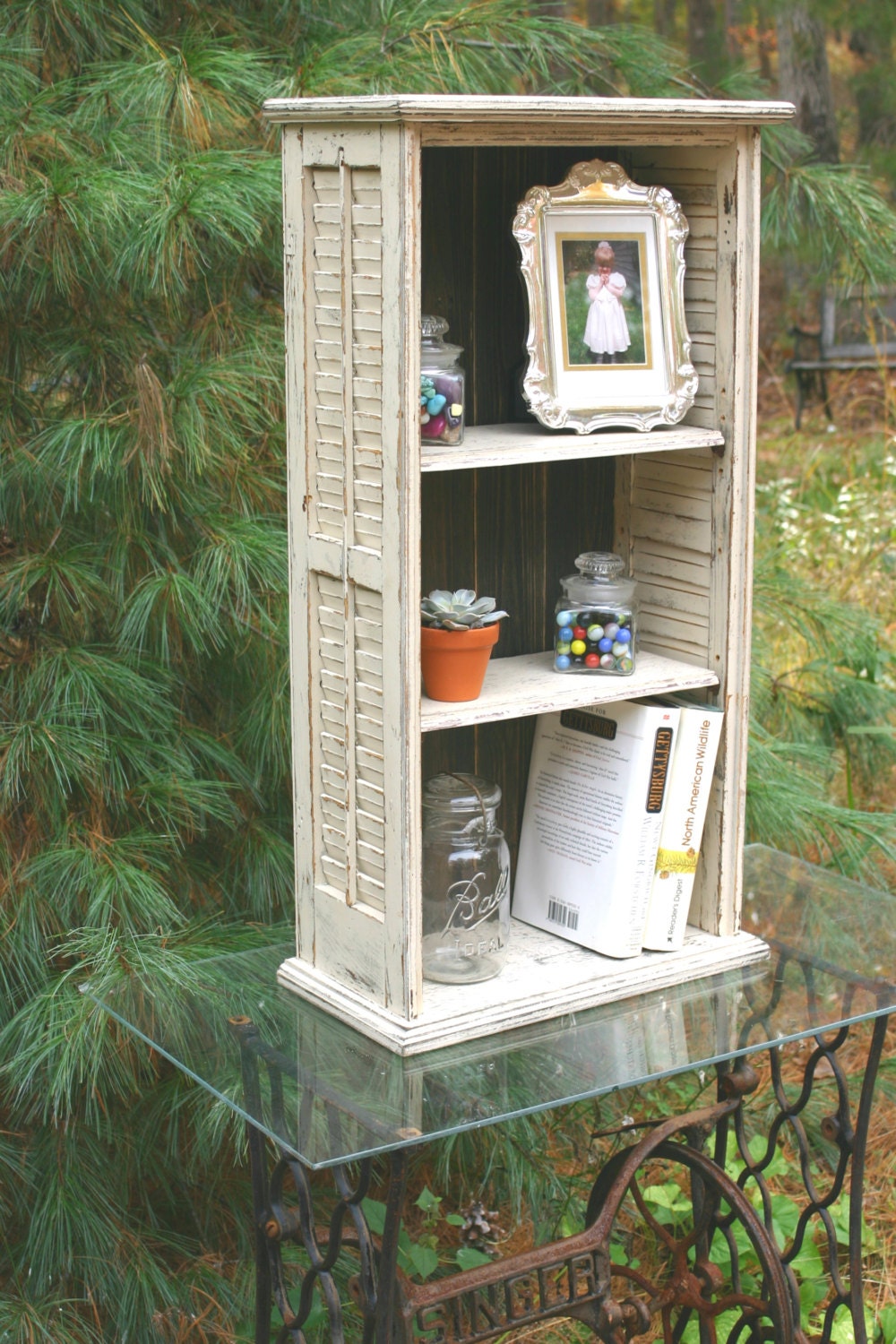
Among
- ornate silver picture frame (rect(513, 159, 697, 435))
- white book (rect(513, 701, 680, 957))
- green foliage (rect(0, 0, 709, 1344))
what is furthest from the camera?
green foliage (rect(0, 0, 709, 1344))

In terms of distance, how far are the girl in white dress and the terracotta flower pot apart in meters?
0.31

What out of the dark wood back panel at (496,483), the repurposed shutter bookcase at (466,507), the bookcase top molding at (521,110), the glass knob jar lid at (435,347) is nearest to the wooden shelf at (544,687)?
the repurposed shutter bookcase at (466,507)

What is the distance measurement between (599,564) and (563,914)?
401mm

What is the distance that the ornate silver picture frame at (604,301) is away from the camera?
1647 mm

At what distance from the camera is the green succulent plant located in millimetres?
1616

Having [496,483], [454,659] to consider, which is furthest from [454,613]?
[496,483]

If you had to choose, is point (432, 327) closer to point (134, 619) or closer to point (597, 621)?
point (597, 621)

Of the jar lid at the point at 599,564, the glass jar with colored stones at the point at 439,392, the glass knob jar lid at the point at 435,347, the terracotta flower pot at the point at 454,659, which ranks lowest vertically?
the terracotta flower pot at the point at 454,659

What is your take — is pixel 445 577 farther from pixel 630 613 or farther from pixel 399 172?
pixel 399 172

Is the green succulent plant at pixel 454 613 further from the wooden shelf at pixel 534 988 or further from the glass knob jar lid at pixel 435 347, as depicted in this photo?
the wooden shelf at pixel 534 988

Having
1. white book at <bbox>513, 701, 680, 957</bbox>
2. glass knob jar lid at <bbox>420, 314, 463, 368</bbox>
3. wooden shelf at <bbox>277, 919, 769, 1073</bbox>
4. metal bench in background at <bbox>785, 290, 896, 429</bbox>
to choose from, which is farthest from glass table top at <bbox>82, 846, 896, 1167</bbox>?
metal bench in background at <bbox>785, 290, 896, 429</bbox>

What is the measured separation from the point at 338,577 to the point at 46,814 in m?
0.66

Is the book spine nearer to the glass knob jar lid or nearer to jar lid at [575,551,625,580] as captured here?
jar lid at [575,551,625,580]

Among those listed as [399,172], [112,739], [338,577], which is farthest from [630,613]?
[112,739]
